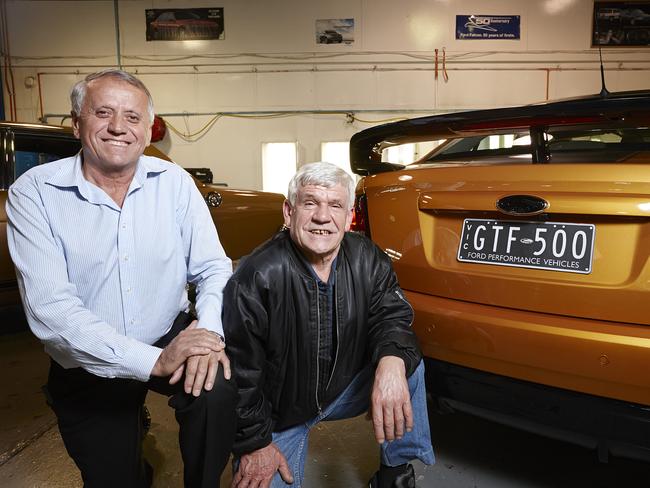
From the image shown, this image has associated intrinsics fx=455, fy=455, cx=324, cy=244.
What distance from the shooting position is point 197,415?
3.87 ft

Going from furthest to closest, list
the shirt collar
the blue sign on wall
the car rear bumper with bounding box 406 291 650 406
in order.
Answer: the blue sign on wall, the shirt collar, the car rear bumper with bounding box 406 291 650 406

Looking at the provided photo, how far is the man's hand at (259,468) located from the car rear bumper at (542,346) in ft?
1.78

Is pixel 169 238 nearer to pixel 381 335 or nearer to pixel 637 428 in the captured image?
pixel 381 335

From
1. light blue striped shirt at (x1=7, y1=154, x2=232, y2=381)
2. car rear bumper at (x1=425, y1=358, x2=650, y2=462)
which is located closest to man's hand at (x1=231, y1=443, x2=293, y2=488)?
light blue striped shirt at (x1=7, y1=154, x2=232, y2=381)

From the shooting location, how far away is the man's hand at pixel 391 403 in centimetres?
124

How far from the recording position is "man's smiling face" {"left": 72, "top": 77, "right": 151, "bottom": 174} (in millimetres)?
1294

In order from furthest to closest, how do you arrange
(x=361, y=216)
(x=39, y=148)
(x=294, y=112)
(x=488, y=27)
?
(x=294, y=112), (x=488, y=27), (x=39, y=148), (x=361, y=216)

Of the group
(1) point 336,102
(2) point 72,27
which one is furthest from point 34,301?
(2) point 72,27

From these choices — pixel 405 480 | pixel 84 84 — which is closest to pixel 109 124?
pixel 84 84

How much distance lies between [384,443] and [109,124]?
125 cm

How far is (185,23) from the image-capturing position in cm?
701

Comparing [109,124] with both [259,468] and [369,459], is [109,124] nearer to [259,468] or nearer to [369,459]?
[259,468]

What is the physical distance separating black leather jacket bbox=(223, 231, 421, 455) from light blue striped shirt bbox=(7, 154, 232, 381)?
0.14 metres

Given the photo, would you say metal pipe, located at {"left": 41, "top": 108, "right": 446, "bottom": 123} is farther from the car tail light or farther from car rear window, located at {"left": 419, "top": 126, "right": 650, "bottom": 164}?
the car tail light
